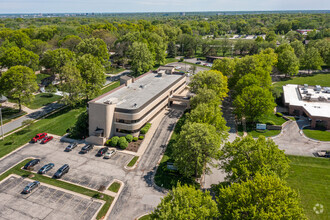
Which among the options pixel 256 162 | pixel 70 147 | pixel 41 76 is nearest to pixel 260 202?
pixel 256 162

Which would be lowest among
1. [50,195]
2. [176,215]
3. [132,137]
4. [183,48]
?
[50,195]

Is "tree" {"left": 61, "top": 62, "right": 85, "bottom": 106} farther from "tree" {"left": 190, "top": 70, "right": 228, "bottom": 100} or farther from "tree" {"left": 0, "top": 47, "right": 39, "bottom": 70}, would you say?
"tree" {"left": 190, "top": 70, "right": 228, "bottom": 100}

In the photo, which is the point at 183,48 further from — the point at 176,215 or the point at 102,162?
the point at 176,215

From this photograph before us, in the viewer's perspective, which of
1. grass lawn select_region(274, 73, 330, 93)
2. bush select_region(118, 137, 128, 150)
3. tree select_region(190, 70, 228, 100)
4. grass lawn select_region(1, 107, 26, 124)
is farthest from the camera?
grass lawn select_region(274, 73, 330, 93)

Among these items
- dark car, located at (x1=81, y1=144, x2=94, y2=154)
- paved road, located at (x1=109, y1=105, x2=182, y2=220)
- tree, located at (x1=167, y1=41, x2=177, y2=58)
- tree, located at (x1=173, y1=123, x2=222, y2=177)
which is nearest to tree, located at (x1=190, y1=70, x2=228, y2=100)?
paved road, located at (x1=109, y1=105, x2=182, y2=220)

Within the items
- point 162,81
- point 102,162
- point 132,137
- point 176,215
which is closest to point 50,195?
point 102,162

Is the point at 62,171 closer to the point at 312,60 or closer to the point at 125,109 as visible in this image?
the point at 125,109
